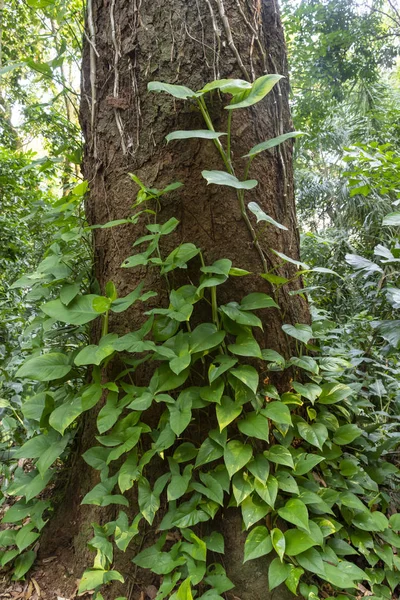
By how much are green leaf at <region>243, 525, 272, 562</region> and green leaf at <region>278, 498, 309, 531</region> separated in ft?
0.25

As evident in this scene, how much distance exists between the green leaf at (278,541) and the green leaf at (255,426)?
0.79ft

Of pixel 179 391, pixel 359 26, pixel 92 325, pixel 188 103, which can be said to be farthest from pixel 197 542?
pixel 359 26

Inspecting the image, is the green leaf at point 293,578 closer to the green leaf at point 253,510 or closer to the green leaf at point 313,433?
the green leaf at point 253,510

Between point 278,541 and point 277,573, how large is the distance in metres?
0.07

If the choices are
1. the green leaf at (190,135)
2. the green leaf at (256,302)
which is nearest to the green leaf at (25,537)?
the green leaf at (256,302)

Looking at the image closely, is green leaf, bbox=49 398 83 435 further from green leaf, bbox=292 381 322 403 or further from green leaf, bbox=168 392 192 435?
green leaf, bbox=292 381 322 403

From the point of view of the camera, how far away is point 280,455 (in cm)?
103

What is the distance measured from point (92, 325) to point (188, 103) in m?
0.82

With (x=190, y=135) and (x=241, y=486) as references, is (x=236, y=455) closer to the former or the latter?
(x=241, y=486)

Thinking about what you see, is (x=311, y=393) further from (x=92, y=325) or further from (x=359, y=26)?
(x=359, y=26)

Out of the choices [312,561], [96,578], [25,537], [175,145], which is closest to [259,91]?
[175,145]

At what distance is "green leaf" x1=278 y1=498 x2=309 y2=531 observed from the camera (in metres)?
0.92

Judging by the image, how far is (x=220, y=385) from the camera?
1033 mm

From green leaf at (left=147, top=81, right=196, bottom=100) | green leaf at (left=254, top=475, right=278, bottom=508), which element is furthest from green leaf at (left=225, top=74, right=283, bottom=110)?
green leaf at (left=254, top=475, right=278, bottom=508)
